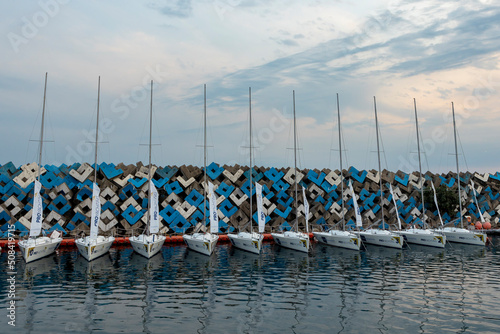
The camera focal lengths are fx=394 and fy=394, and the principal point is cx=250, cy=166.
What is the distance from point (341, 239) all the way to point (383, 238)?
4.96 m

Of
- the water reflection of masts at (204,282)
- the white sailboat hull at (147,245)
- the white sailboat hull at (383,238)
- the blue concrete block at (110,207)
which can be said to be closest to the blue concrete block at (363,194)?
the white sailboat hull at (383,238)

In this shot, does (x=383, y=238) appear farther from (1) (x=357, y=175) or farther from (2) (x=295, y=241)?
(1) (x=357, y=175)

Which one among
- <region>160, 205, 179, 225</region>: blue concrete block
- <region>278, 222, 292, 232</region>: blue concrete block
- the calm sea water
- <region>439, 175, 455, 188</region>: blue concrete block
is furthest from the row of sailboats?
<region>439, 175, 455, 188</region>: blue concrete block

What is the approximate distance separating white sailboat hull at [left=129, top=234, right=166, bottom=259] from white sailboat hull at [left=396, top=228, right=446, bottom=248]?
2829 centimetres

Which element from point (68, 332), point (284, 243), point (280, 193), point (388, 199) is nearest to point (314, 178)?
point (280, 193)

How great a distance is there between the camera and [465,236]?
151 ft

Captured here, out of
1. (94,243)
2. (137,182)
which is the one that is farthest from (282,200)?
(94,243)

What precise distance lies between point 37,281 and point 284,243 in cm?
2441

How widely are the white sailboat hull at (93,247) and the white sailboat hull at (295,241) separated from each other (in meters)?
17.8

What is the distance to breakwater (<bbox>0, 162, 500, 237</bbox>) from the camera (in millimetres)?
49500

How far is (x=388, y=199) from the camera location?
62312mm

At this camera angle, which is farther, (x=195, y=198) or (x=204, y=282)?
(x=195, y=198)

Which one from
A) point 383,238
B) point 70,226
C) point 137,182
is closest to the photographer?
point 383,238

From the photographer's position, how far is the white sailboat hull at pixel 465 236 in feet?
148
